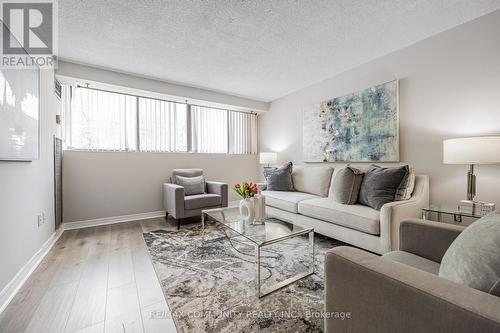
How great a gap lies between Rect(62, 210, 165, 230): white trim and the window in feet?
3.58

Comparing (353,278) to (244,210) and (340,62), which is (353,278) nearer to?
(244,210)

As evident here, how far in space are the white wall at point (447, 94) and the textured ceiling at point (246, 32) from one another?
0.16m

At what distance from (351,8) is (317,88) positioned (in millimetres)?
1737

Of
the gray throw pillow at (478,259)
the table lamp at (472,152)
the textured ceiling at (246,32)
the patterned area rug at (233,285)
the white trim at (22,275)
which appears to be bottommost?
the patterned area rug at (233,285)

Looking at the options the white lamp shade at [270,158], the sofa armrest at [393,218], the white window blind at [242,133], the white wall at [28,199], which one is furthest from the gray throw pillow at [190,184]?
the sofa armrest at [393,218]

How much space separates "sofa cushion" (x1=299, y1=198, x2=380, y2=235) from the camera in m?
1.97

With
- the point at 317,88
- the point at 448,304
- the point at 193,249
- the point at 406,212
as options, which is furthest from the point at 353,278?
the point at 317,88

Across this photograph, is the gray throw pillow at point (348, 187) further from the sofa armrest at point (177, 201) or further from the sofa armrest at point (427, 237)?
the sofa armrest at point (177, 201)

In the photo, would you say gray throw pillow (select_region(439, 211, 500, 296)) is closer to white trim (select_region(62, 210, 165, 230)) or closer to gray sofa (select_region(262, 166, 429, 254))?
gray sofa (select_region(262, 166, 429, 254))

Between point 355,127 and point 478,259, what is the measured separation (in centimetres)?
257

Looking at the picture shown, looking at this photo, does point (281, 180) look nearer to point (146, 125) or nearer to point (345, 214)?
point (345, 214)

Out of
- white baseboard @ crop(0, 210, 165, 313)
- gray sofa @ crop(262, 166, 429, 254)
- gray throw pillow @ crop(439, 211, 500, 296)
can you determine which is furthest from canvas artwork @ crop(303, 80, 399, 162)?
white baseboard @ crop(0, 210, 165, 313)

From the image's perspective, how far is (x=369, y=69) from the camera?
285cm

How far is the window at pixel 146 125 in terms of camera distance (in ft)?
10.2
